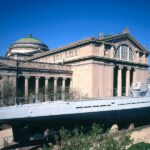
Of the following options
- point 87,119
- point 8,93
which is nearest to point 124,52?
point 87,119

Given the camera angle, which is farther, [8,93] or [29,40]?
[29,40]

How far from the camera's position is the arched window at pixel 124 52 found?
50284 millimetres

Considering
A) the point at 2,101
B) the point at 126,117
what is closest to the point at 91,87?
the point at 126,117

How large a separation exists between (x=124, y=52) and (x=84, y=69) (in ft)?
43.7

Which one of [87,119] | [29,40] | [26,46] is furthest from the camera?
[29,40]

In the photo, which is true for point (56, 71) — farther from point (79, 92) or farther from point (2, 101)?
point (2, 101)

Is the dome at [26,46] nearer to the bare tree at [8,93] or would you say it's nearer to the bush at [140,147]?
the bare tree at [8,93]

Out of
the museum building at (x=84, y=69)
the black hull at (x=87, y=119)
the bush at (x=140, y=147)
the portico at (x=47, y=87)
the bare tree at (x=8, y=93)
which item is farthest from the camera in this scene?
the museum building at (x=84, y=69)

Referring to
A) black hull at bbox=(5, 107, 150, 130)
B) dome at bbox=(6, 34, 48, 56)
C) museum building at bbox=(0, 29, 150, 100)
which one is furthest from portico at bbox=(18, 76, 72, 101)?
dome at bbox=(6, 34, 48, 56)

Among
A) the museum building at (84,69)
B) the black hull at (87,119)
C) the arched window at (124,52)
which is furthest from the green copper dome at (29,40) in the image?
the black hull at (87,119)

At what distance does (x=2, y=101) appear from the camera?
32906 mm

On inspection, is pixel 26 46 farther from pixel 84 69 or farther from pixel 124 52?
pixel 124 52

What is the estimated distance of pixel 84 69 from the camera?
44.9 metres

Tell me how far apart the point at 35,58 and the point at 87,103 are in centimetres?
3728
